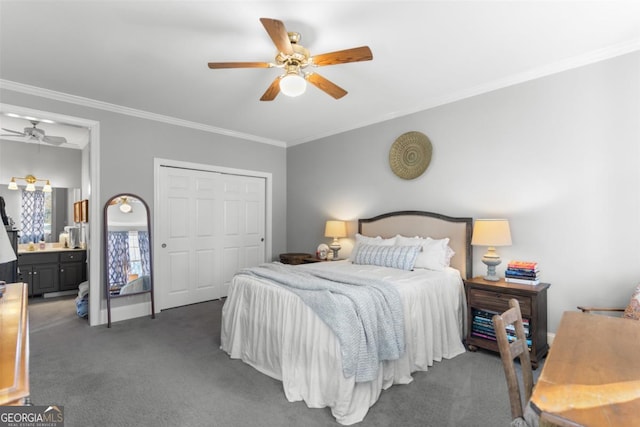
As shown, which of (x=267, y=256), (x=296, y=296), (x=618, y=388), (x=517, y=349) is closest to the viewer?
(x=618, y=388)

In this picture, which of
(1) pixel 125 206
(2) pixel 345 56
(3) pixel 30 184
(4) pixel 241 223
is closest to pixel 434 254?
(2) pixel 345 56

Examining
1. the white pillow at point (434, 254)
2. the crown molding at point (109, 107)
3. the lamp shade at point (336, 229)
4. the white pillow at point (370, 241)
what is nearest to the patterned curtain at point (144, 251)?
the crown molding at point (109, 107)

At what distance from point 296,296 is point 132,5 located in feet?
7.50

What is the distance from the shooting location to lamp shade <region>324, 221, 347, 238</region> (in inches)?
184

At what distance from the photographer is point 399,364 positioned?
248 centimetres

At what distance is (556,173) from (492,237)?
32.9 inches

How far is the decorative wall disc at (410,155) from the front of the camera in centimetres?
393

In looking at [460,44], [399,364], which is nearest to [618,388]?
[399,364]

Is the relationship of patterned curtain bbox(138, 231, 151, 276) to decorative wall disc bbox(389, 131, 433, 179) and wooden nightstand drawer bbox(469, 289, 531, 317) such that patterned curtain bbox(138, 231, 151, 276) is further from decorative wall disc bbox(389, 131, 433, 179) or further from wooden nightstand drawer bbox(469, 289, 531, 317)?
wooden nightstand drawer bbox(469, 289, 531, 317)

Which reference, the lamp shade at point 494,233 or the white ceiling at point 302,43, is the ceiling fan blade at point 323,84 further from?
the lamp shade at point 494,233

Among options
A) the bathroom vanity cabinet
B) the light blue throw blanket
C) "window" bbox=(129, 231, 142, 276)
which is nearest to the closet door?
"window" bbox=(129, 231, 142, 276)

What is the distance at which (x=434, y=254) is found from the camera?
339cm

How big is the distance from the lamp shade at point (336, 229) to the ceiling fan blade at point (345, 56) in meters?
2.67

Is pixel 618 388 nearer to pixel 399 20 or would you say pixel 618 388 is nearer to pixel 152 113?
pixel 399 20
